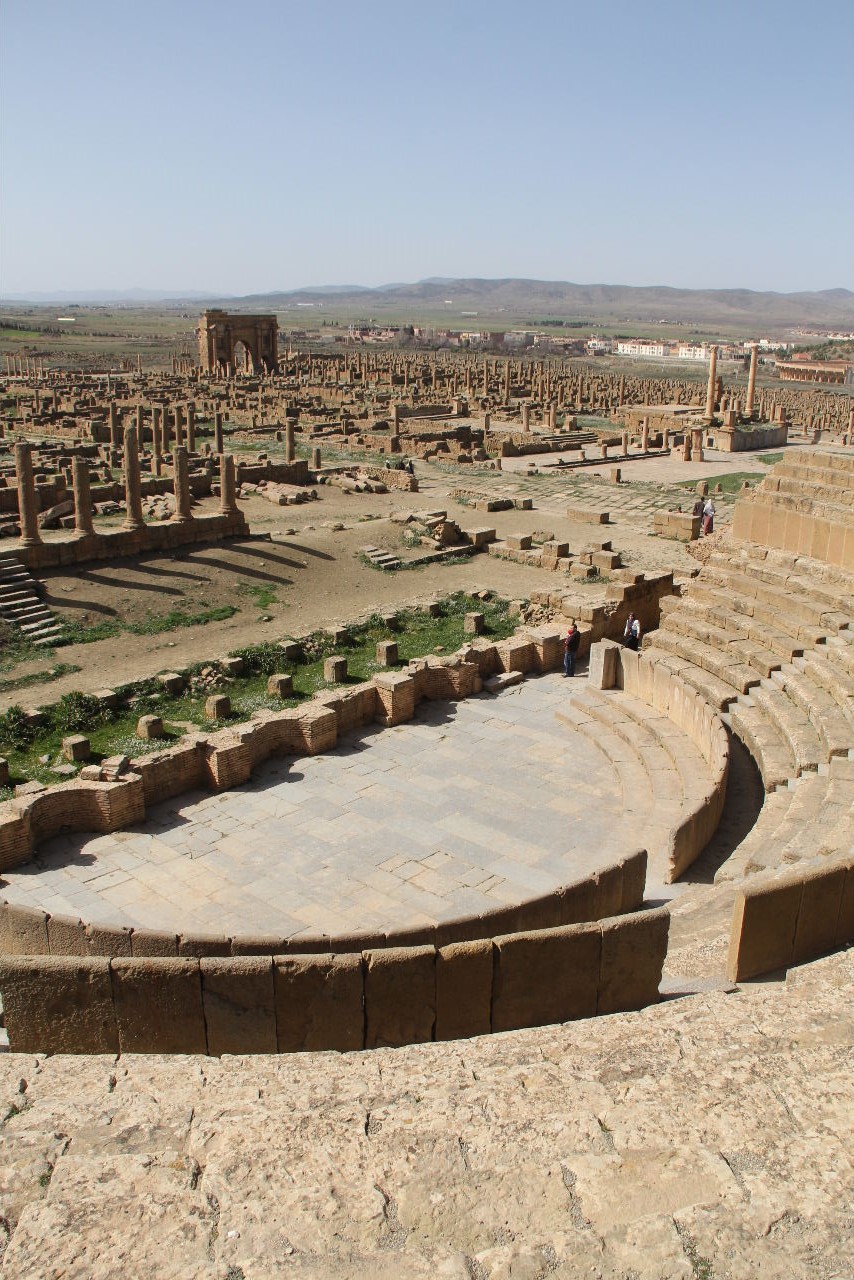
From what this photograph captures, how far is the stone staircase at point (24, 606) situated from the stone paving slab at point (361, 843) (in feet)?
23.5

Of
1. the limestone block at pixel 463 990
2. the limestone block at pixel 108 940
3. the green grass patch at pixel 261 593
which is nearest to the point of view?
the limestone block at pixel 463 990

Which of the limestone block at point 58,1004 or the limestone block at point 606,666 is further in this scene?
the limestone block at point 606,666

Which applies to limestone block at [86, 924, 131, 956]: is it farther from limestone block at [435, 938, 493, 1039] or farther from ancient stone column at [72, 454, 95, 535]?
ancient stone column at [72, 454, 95, 535]

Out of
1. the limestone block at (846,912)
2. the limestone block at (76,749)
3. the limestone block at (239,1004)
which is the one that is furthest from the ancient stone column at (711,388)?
the limestone block at (239,1004)

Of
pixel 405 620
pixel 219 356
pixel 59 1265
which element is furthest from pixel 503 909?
pixel 219 356

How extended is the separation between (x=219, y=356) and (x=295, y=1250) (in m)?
82.9

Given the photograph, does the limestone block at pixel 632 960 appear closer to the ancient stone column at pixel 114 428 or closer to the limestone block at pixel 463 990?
the limestone block at pixel 463 990

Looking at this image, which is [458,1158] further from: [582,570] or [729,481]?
[729,481]

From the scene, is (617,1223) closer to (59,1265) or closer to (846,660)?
(59,1265)

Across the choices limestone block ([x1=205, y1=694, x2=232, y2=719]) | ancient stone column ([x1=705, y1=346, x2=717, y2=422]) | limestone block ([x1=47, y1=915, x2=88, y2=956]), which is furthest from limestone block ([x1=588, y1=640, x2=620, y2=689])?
ancient stone column ([x1=705, y1=346, x2=717, y2=422])

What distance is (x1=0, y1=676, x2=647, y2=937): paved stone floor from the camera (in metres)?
10.0

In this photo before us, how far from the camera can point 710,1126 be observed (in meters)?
4.66

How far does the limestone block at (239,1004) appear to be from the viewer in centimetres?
604

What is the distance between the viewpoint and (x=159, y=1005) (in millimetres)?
6113
